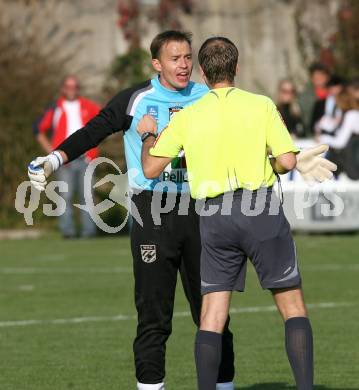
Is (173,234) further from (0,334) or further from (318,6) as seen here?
(318,6)

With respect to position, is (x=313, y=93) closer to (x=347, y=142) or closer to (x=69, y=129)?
(x=347, y=142)

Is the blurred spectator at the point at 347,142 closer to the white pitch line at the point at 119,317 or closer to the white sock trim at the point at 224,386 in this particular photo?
the white pitch line at the point at 119,317

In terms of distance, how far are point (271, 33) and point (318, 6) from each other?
4.55 feet

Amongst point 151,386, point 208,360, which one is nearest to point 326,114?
point 151,386

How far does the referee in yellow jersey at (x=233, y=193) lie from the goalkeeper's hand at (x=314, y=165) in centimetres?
21

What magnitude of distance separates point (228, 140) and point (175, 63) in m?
1.04

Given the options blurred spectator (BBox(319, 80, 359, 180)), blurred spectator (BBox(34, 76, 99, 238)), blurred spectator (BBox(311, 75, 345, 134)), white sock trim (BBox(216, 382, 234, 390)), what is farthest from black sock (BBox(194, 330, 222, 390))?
blurred spectator (BBox(311, 75, 345, 134))

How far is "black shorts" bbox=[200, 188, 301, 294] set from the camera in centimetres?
748

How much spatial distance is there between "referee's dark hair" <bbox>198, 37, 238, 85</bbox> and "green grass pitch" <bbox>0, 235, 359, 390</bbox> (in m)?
2.39

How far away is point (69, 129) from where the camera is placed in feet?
68.6

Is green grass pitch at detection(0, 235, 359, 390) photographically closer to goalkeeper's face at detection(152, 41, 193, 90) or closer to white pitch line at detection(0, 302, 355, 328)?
white pitch line at detection(0, 302, 355, 328)

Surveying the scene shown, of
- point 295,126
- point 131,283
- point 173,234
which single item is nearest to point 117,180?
point 295,126

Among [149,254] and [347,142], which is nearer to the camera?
[149,254]

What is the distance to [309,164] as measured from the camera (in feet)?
25.3
